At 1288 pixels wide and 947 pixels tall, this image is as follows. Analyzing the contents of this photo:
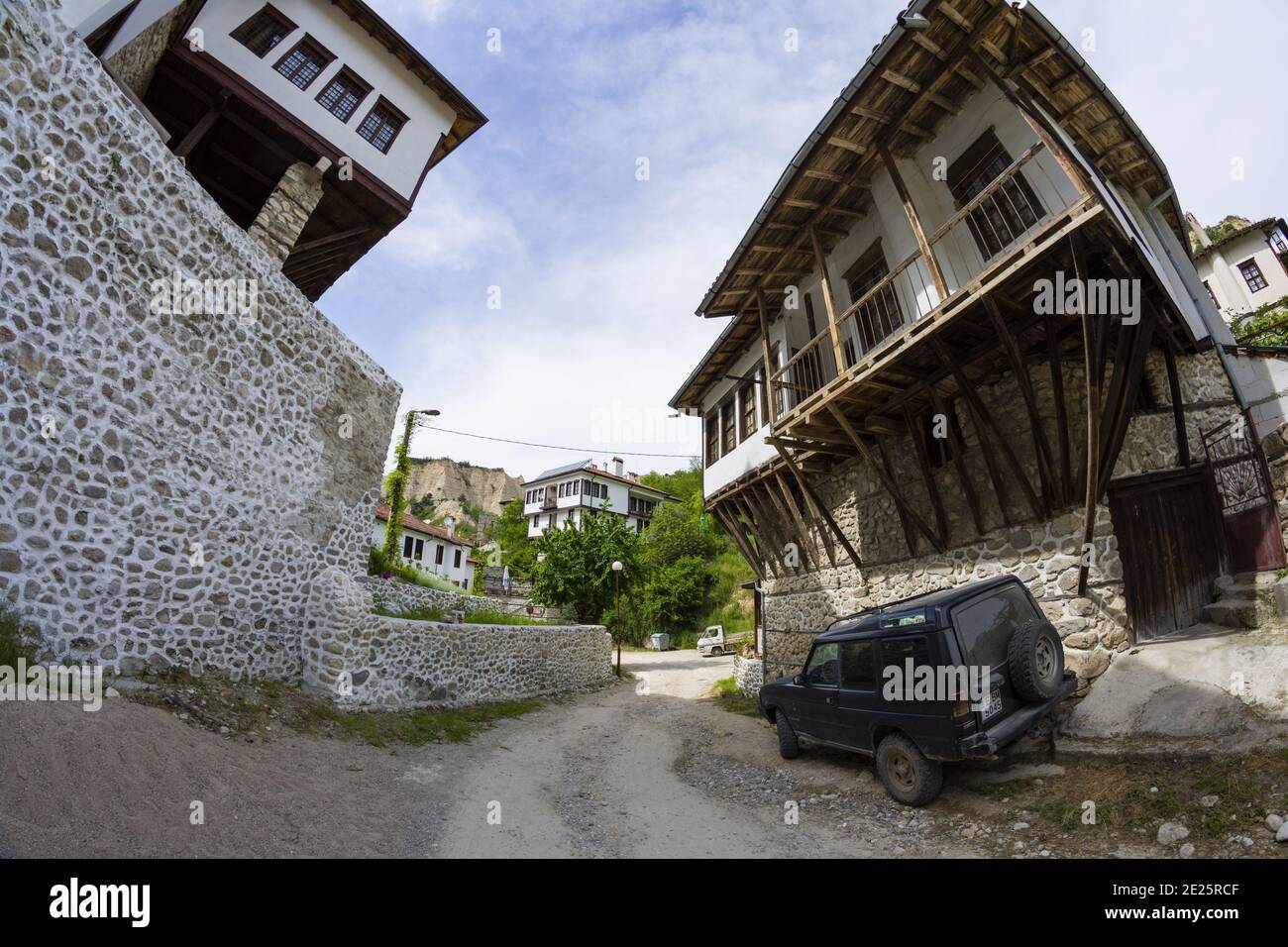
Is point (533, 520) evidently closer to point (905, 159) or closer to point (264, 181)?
point (264, 181)

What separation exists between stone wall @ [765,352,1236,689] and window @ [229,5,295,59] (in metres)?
15.9

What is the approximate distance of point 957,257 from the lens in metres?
8.16

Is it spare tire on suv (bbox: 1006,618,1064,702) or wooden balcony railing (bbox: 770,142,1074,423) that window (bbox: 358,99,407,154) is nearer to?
wooden balcony railing (bbox: 770,142,1074,423)

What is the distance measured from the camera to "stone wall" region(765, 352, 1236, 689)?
6918 millimetres

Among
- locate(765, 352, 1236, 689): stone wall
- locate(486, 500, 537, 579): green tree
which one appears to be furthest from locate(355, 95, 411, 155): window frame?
locate(486, 500, 537, 579): green tree

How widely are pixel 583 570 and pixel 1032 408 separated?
18.6 meters

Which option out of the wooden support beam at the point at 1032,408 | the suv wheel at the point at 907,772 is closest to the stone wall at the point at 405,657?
the suv wheel at the point at 907,772

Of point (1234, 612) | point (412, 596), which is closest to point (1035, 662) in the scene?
point (1234, 612)

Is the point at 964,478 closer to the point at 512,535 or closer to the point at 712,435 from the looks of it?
the point at 712,435

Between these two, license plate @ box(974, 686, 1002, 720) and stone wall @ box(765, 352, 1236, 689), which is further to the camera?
stone wall @ box(765, 352, 1236, 689)

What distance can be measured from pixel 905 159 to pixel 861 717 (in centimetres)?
900
